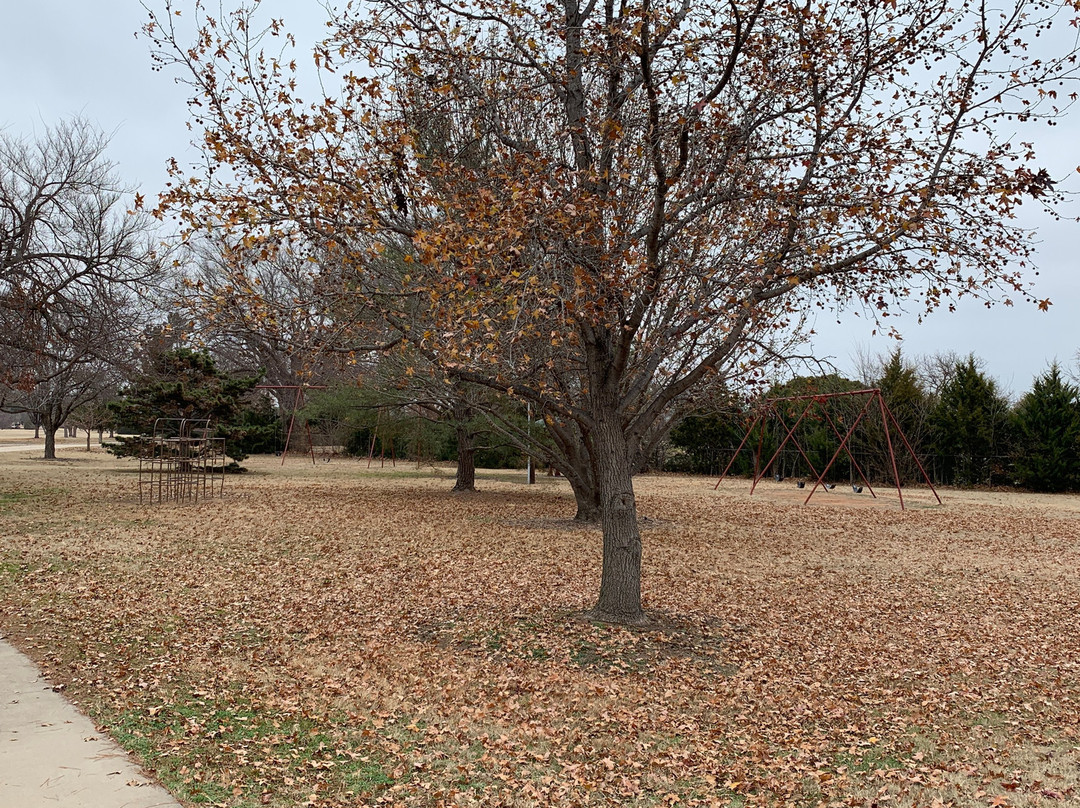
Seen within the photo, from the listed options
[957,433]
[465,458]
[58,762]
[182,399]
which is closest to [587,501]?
[465,458]

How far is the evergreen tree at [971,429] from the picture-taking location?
1032 inches

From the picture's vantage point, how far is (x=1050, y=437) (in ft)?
81.5

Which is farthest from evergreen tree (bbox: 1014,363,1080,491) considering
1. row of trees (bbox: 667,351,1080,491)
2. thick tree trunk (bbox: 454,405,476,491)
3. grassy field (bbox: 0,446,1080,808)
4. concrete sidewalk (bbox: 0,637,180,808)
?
concrete sidewalk (bbox: 0,637,180,808)

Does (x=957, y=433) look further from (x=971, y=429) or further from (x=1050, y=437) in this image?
(x=1050, y=437)

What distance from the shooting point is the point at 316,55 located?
20.2 ft

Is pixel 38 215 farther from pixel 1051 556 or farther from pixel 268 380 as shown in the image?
pixel 268 380

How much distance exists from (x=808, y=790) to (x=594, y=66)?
17.6 feet

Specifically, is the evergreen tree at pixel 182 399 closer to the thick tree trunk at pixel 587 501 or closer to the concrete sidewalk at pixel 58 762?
the thick tree trunk at pixel 587 501

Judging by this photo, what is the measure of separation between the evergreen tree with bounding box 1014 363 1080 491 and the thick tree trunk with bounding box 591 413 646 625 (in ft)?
75.8

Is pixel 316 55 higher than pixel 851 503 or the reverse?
higher

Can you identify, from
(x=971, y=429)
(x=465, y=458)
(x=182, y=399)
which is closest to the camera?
(x=465, y=458)

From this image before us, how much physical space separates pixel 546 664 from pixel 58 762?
121 inches

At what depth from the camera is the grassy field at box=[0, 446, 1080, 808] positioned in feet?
13.1

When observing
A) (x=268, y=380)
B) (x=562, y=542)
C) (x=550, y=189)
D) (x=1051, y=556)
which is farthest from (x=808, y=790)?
(x=268, y=380)
